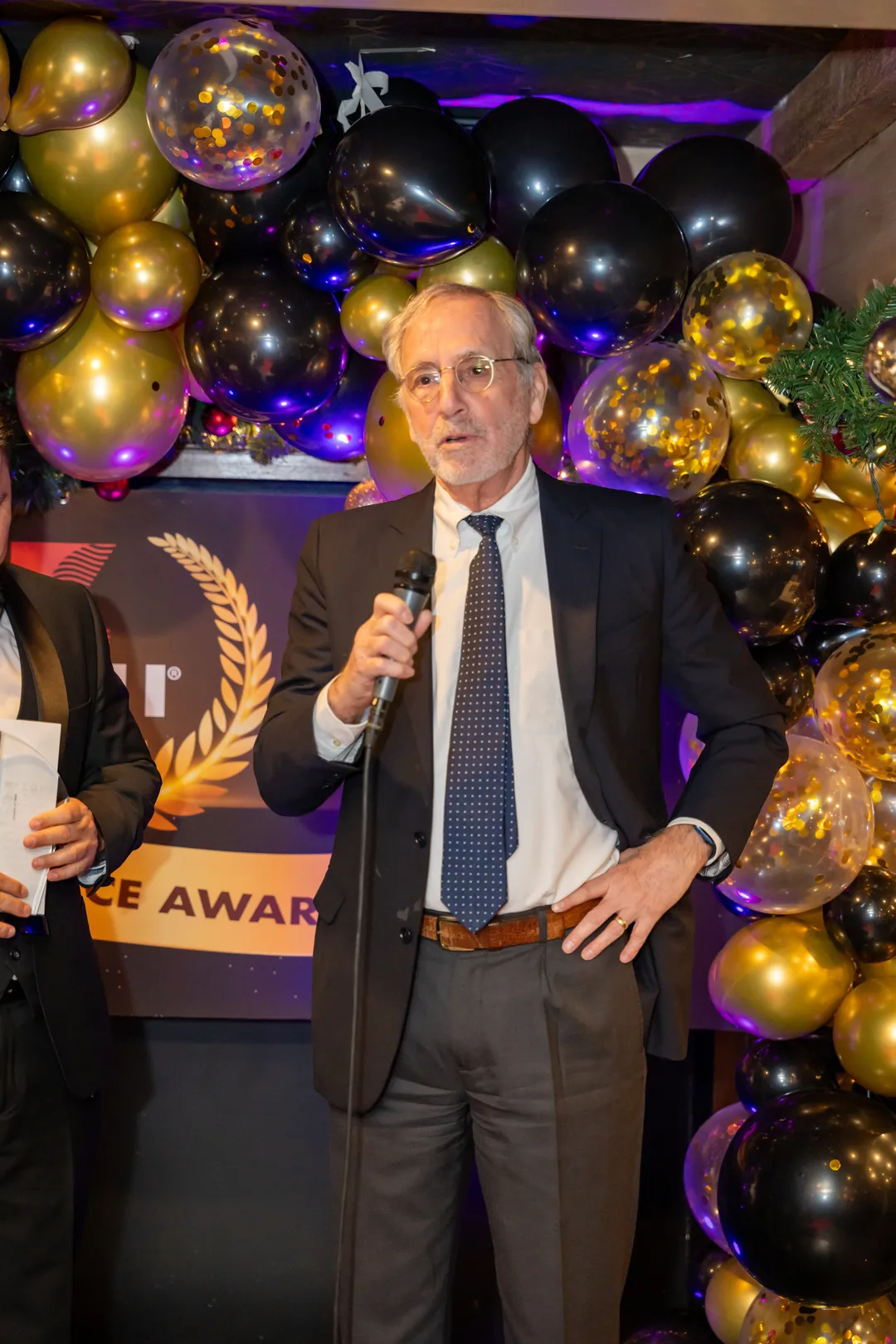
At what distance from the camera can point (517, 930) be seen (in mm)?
1772

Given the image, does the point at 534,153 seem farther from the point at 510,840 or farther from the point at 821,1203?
the point at 821,1203

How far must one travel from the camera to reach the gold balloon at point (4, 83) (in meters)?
2.28

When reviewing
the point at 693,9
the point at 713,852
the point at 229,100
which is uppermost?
the point at 693,9

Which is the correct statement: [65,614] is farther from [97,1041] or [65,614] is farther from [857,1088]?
[857,1088]

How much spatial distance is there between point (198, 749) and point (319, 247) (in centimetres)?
116

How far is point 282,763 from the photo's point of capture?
178 centimetres

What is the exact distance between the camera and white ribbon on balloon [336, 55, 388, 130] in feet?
8.23

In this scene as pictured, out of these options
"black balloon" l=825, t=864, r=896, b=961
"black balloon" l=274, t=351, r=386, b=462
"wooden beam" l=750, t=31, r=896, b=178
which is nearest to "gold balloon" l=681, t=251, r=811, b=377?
"wooden beam" l=750, t=31, r=896, b=178

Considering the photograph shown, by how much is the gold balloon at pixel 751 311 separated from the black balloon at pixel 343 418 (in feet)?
2.36

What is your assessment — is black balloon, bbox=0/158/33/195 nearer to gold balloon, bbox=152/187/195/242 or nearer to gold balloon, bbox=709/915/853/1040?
gold balloon, bbox=152/187/195/242

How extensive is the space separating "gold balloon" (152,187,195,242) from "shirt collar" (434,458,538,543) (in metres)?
1.04

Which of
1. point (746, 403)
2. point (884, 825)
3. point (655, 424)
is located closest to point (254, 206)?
point (655, 424)

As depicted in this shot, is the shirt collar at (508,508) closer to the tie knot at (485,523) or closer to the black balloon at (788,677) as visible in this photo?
the tie knot at (485,523)

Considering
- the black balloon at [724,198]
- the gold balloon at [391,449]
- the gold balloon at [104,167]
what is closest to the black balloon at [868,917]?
the gold balloon at [391,449]
